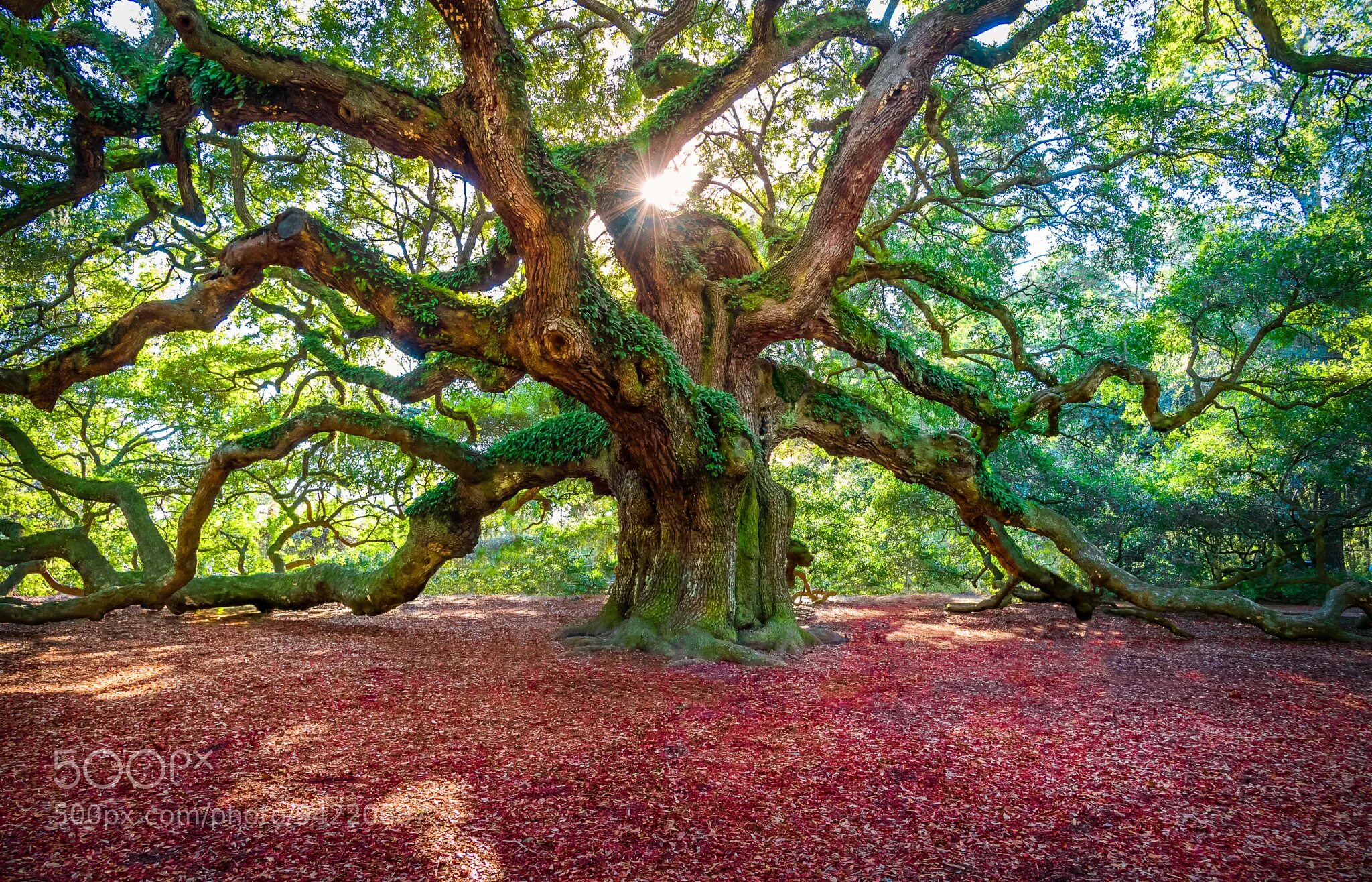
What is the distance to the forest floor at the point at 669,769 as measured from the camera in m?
2.29

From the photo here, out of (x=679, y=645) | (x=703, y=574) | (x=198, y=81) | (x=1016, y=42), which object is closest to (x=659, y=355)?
(x=703, y=574)

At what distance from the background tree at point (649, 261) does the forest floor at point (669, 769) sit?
6.40 ft

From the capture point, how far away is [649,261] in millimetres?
7777

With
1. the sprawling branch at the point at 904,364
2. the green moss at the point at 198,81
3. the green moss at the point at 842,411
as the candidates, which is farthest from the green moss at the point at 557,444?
the green moss at the point at 198,81

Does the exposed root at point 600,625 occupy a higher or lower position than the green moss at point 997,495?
lower

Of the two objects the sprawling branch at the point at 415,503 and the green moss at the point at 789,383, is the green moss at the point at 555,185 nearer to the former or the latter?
the sprawling branch at the point at 415,503

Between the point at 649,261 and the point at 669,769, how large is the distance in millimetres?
5979

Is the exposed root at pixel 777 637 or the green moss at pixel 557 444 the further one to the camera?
the green moss at pixel 557 444

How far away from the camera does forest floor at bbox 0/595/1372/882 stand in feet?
7.52

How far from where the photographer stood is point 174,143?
5.70 m

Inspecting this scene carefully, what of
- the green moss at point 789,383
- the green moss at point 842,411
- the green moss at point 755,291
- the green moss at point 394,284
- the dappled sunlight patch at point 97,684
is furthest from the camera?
the green moss at point 789,383

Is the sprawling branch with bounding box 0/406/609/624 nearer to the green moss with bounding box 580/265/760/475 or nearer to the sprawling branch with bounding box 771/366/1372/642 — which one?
the green moss with bounding box 580/265/760/475

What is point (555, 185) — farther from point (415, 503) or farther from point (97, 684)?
point (97, 684)

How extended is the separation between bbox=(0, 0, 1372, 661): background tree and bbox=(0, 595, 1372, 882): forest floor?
6.40ft
